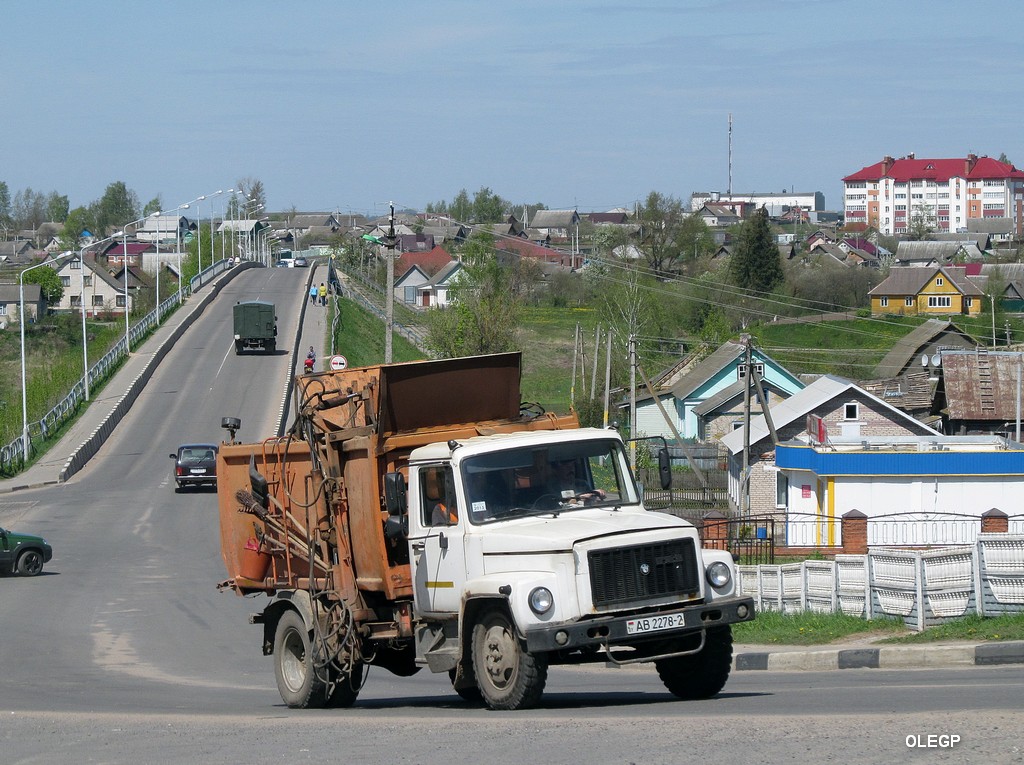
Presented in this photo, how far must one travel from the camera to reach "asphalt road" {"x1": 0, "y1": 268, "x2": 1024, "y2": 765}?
7.95 metres

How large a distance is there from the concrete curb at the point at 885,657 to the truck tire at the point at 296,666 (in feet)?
17.3

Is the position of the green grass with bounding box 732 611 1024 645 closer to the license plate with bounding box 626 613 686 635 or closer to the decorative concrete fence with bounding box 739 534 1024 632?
the decorative concrete fence with bounding box 739 534 1024 632

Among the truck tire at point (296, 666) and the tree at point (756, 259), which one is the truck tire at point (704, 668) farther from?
the tree at point (756, 259)

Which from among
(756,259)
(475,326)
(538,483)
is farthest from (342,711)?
(756,259)

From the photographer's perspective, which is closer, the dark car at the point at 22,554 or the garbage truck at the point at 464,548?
the garbage truck at the point at 464,548

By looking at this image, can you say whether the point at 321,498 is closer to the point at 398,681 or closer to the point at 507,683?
the point at 507,683

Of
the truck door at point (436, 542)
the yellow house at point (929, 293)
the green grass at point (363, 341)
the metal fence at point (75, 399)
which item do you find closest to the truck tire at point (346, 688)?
the truck door at point (436, 542)

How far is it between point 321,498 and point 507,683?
2826mm

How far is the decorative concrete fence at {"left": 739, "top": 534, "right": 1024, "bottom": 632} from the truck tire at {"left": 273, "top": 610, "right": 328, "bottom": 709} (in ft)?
24.9

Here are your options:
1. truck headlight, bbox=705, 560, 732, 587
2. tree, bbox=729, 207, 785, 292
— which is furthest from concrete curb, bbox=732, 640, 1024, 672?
tree, bbox=729, 207, 785, 292

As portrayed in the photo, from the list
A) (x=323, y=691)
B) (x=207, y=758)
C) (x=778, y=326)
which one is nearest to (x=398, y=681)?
(x=323, y=691)

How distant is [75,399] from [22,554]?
30.5 meters

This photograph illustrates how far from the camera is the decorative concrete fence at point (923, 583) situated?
591 inches

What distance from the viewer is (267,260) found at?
17562 centimetres
